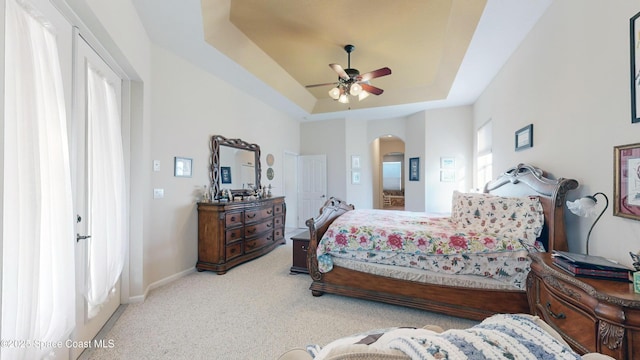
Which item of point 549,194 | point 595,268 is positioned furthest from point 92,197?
point 549,194

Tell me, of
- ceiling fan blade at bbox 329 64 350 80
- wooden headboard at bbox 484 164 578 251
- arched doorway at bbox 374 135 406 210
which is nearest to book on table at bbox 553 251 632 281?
→ wooden headboard at bbox 484 164 578 251

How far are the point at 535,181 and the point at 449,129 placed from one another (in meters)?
3.39

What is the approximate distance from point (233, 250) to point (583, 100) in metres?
3.94

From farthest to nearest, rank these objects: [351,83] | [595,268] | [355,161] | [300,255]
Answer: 1. [355,161]
2. [351,83]
3. [300,255]
4. [595,268]

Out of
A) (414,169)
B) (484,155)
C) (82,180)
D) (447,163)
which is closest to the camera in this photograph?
(82,180)

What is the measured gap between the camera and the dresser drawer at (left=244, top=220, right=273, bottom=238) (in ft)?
→ 12.4

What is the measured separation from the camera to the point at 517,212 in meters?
2.20

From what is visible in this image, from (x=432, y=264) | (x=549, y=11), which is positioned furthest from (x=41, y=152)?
(x=549, y=11)

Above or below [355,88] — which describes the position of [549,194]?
below

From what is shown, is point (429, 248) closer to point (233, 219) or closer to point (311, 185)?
point (233, 219)

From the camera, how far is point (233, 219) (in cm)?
351

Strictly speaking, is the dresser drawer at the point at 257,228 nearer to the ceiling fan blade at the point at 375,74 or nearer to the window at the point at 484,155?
the ceiling fan blade at the point at 375,74

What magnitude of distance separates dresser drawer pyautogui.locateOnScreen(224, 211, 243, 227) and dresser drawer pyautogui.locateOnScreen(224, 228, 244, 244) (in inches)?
3.6

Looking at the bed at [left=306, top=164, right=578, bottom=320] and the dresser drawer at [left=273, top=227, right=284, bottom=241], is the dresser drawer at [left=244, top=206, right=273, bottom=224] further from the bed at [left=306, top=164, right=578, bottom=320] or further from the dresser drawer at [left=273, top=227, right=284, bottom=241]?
the bed at [left=306, top=164, right=578, bottom=320]
